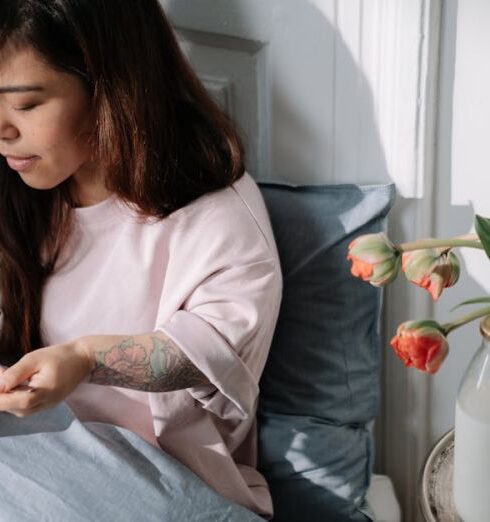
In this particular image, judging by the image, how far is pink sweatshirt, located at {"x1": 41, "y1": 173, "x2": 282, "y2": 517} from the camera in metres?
1.08

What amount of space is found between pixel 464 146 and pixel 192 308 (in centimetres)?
40

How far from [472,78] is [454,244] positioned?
386 mm

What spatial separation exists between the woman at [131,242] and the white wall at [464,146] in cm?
25

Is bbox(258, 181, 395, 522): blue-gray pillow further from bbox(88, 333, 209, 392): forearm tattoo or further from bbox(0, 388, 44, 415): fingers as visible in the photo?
bbox(0, 388, 44, 415): fingers

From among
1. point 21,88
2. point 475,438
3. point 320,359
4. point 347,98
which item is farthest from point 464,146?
point 21,88

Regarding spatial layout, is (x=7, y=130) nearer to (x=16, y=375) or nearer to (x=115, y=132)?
(x=115, y=132)

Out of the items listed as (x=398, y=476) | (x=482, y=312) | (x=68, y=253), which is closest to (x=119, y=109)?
(x=68, y=253)

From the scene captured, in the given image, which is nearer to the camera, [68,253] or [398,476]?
[68,253]

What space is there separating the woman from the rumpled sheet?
7 centimetres

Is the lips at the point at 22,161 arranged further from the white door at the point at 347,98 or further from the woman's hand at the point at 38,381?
the white door at the point at 347,98

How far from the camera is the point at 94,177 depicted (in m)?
1.22

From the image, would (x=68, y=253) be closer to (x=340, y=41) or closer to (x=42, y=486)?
(x=42, y=486)

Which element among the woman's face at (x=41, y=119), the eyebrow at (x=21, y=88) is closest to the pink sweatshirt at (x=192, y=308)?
the woman's face at (x=41, y=119)

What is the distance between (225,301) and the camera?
108cm
